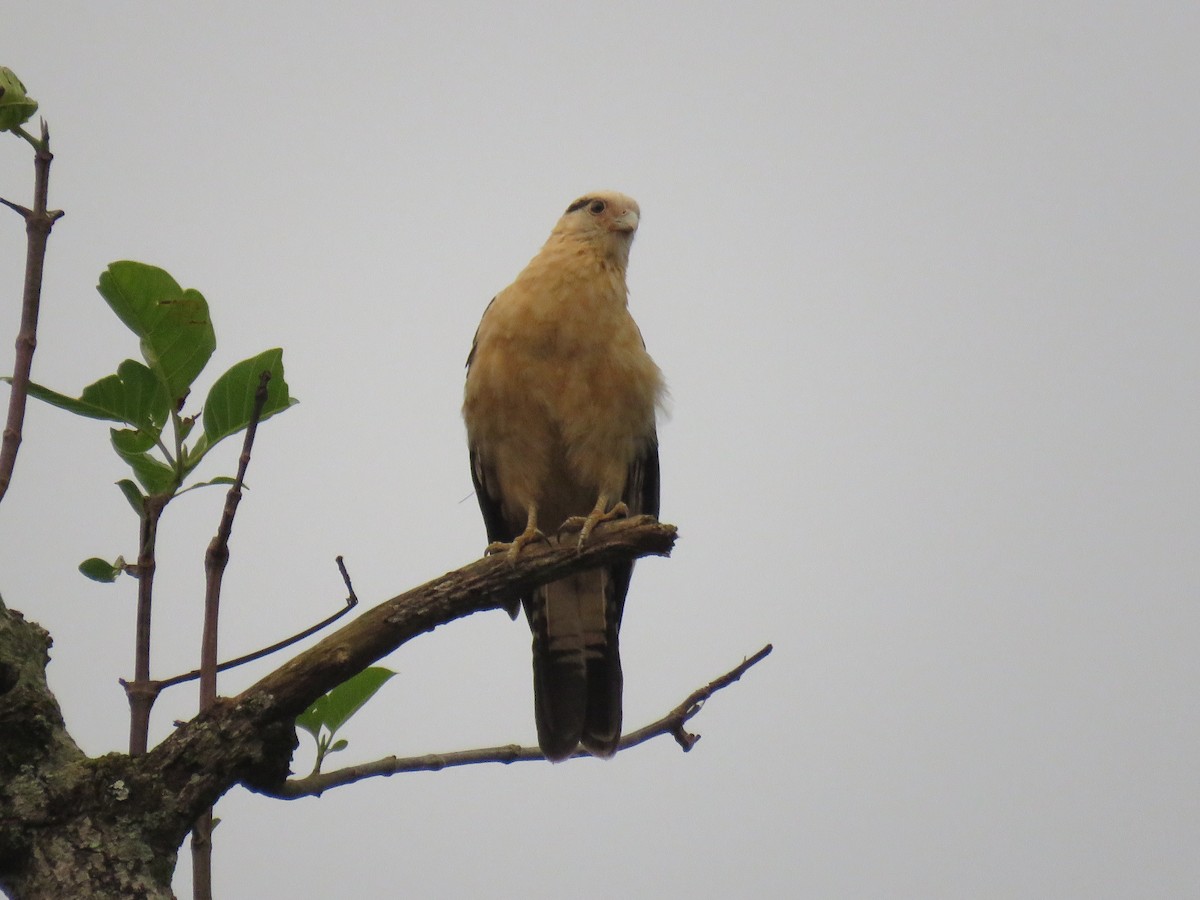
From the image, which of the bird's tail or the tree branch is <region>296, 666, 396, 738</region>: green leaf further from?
the bird's tail

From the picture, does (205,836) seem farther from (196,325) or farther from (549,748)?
(549,748)

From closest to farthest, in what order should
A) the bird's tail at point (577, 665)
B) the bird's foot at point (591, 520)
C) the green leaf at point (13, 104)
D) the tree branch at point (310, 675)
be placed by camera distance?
the green leaf at point (13, 104)
the tree branch at point (310, 675)
the bird's foot at point (591, 520)
the bird's tail at point (577, 665)

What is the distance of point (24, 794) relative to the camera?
5.98 ft

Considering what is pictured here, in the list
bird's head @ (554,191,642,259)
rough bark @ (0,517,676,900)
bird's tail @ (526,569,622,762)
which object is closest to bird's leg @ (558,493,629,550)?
bird's tail @ (526,569,622,762)

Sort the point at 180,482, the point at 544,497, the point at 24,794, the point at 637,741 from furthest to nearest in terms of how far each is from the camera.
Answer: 1. the point at 544,497
2. the point at 637,741
3. the point at 180,482
4. the point at 24,794

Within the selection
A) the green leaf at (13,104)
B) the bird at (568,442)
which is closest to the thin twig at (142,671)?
the green leaf at (13,104)

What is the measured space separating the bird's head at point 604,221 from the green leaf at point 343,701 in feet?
9.38

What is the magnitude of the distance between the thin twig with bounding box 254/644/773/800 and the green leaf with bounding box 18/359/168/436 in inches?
30.1

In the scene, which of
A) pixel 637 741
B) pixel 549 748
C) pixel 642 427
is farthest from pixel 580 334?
pixel 637 741

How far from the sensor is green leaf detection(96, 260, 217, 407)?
2.34 metres

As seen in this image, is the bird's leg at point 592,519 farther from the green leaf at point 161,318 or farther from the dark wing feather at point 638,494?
the green leaf at point 161,318

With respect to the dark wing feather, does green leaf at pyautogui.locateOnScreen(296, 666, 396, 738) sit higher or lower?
lower

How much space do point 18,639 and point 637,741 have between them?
1.47 m

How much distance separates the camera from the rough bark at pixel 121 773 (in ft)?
5.81
